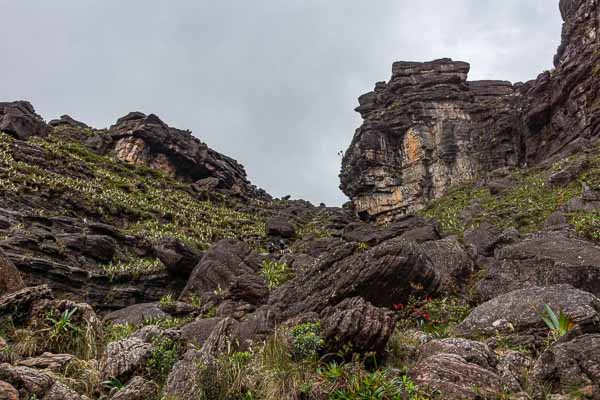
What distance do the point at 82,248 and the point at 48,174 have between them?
59.5 feet

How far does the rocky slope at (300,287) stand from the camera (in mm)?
5961

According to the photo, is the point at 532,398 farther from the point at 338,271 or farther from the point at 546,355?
the point at 338,271

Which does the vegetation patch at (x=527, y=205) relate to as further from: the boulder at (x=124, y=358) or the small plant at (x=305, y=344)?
the boulder at (x=124, y=358)

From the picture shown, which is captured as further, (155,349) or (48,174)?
(48,174)

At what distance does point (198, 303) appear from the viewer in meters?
16.4

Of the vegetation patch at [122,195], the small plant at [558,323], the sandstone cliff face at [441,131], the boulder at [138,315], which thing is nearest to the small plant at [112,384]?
the small plant at [558,323]

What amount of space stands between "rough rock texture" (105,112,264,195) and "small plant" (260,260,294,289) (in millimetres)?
39489

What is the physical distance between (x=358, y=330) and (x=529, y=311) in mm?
3304

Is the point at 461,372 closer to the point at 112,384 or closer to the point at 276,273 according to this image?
the point at 112,384

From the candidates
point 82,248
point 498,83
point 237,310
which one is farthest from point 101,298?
point 498,83

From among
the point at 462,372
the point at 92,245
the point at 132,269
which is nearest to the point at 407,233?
the point at 132,269

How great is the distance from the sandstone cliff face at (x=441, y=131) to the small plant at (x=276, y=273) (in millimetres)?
38791

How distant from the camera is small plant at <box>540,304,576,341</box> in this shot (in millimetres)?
7055

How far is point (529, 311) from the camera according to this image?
8039 mm
